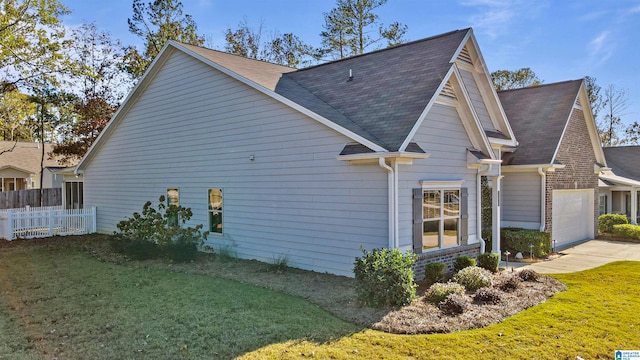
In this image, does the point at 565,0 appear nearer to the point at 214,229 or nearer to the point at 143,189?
the point at 214,229

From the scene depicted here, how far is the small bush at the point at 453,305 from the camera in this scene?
7.48m

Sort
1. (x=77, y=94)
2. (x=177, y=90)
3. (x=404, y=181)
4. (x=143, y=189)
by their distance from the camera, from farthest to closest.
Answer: (x=77, y=94), (x=143, y=189), (x=177, y=90), (x=404, y=181)

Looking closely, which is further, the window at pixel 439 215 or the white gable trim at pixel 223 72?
the window at pixel 439 215

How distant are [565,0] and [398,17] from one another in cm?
1624

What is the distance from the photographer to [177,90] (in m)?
14.5

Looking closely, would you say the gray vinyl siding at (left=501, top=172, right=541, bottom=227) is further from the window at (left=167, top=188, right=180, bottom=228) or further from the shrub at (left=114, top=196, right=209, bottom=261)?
the window at (left=167, top=188, right=180, bottom=228)

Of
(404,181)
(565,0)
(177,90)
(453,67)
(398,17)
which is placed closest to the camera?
(404,181)

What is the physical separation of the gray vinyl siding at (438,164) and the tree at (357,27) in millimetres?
17915

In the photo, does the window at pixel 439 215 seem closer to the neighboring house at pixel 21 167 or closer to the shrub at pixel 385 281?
the shrub at pixel 385 281

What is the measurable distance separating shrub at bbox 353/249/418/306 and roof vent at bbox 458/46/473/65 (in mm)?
6810

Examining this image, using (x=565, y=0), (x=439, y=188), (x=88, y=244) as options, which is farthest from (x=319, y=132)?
(x=88, y=244)

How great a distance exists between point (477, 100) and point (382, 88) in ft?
12.4

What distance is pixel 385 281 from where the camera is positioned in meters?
7.74

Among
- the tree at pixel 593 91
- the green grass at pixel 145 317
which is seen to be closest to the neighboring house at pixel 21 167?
the green grass at pixel 145 317
